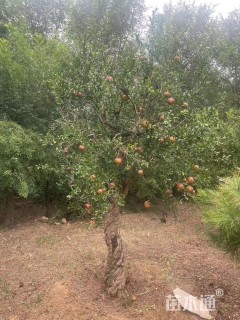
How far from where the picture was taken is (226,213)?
361 centimetres

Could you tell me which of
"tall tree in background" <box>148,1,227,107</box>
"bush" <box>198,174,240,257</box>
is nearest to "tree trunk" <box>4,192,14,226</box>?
"tall tree in background" <box>148,1,227,107</box>

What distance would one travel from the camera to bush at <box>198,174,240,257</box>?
3.52 m

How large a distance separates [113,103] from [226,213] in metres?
1.95

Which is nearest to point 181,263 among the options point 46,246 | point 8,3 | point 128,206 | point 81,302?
point 81,302

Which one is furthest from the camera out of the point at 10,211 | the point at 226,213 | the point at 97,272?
the point at 10,211

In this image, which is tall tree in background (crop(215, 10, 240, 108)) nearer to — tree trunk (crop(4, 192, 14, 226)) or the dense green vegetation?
the dense green vegetation

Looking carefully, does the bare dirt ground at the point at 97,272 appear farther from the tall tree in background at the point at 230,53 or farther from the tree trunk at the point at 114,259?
the tall tree in background at the point at 230,53

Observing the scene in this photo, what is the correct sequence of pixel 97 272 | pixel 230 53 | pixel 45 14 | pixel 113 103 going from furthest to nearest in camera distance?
pixel 45 14
pixel 230 53
pixel 97 272
pixel 113 103

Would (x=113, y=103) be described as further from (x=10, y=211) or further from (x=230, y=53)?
(x=230, y=53)

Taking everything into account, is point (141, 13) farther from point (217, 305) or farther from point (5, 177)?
point (217, 305)

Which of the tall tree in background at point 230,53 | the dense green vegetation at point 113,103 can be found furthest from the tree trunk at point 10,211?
the tall tree in background at point 230,53

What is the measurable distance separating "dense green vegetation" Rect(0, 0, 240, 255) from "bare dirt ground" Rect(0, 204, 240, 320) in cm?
79

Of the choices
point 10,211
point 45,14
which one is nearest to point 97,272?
point 10,211

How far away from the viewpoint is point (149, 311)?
4.20 meters
